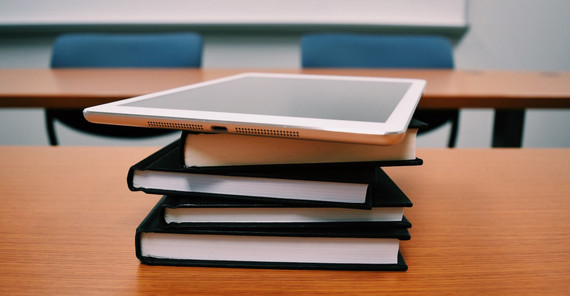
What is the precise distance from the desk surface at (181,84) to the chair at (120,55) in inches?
10.3

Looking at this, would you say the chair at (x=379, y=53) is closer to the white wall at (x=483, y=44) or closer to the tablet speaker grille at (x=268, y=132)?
the white wall at (x=483, y=44)

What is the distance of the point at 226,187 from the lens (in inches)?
12.1

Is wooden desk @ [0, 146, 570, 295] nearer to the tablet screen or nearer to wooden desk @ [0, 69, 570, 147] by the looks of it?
the tablet screen

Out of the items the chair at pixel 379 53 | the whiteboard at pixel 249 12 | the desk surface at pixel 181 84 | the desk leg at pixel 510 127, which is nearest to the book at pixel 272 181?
the desk surface at pixel 181 84

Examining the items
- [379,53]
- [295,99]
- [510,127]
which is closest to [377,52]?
[379,53]

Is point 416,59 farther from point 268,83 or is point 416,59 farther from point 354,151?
point 354,151

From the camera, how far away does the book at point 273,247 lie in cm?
30

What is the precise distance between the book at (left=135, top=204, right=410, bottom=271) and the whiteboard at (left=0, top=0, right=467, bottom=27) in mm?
1858

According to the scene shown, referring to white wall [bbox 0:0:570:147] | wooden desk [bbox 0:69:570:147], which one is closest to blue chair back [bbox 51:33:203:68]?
wooden desk [bbox 0:69:570:147]

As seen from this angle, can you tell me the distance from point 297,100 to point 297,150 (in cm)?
6

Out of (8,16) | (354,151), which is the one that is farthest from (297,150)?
(8,16)

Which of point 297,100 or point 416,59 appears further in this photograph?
point 416,59

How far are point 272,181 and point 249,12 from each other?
1.88 meters

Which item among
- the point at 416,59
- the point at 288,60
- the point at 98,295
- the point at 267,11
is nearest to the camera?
the point at 98,295
